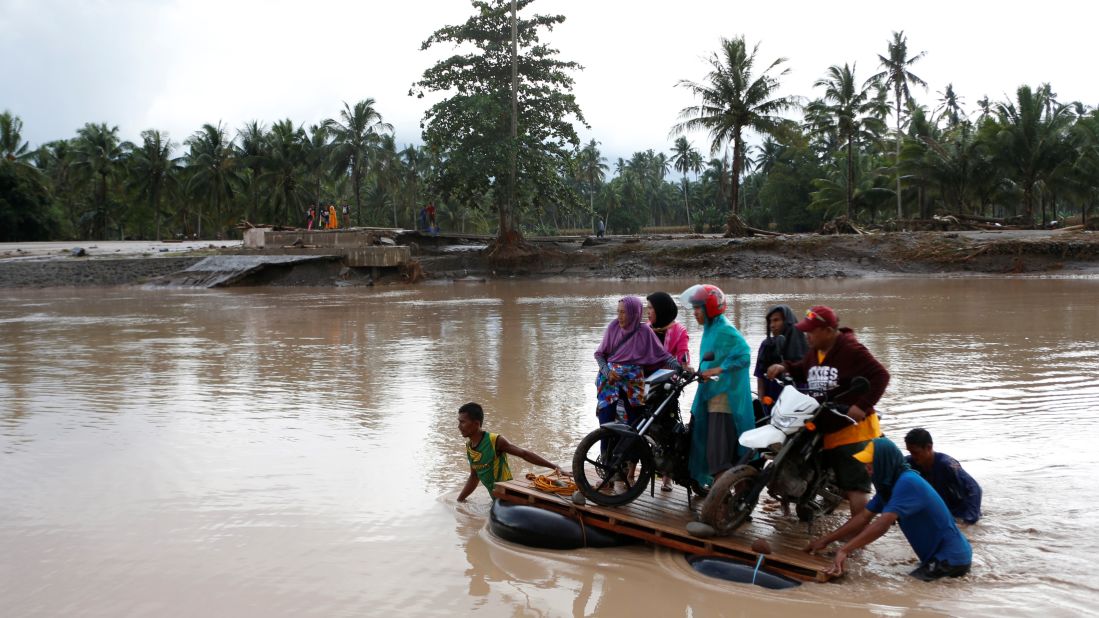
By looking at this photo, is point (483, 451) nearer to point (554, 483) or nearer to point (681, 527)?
point (554, 483)

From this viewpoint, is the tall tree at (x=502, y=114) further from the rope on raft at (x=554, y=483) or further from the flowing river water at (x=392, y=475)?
the rope on raft at (x=554, y=483)

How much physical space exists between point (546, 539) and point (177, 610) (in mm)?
1976

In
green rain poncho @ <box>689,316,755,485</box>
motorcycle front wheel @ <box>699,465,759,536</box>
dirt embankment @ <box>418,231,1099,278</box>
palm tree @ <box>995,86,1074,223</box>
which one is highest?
palm tree @ <box>995,86,1074,223</box>

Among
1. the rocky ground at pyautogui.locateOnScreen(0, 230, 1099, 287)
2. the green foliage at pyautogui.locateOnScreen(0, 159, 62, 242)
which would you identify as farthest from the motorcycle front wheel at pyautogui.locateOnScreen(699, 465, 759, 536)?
the green foliage at pyautogui.locateOnScreen(0, 159, 62, 242)

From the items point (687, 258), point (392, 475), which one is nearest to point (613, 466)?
point (392, 475)

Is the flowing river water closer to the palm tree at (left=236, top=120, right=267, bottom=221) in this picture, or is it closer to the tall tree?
the tall tree

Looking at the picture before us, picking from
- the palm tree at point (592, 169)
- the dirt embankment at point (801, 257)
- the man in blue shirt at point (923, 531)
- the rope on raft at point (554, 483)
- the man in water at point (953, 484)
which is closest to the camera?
the man in blue shirt at point (923, 531)

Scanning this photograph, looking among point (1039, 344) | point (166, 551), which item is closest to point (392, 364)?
point (166, 551)

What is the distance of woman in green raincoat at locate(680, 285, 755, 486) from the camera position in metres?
4.95

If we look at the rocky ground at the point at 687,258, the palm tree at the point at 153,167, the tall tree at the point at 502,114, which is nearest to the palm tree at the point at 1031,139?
the rocky ground at the point at 687,258

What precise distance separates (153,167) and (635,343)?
5566 cm

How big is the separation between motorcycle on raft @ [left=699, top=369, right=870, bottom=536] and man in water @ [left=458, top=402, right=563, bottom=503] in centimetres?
135

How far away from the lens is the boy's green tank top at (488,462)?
18.1 ft

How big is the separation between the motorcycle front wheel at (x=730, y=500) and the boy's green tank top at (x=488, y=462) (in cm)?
148
